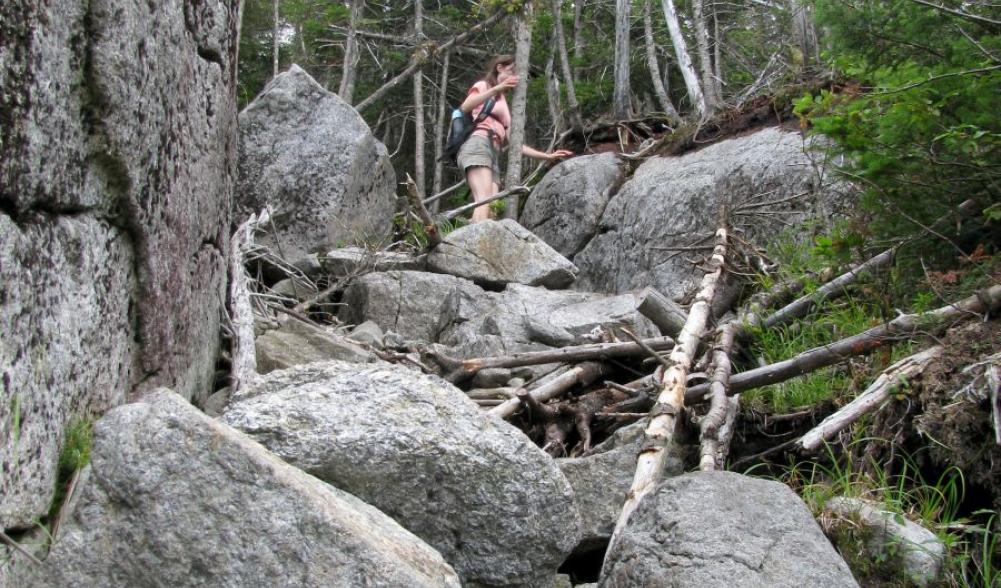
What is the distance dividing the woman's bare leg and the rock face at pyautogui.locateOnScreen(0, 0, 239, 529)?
6251mm

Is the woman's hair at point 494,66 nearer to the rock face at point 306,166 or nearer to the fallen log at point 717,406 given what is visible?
the rock face at point 306,166

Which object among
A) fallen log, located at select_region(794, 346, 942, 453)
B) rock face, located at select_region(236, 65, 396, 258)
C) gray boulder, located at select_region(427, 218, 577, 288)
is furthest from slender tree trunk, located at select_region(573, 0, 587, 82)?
fallen log, located at select_region(794, 346, 942, 453)

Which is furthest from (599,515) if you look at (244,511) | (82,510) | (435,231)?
(435,231)

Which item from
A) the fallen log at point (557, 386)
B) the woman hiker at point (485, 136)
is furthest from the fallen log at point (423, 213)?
the fallen log at point (557, 386)

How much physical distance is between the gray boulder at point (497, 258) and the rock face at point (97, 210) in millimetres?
4229

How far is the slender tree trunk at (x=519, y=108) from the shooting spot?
12398 millimetres

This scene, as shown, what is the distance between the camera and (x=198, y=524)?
265cm

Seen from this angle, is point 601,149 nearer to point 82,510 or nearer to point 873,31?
point 873,31

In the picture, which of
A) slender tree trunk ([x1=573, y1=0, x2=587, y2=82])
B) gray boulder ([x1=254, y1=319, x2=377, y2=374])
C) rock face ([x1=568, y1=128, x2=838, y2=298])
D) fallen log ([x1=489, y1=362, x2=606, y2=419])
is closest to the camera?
fallen log ([x1=489, y1=362, x2=606, y2=419])

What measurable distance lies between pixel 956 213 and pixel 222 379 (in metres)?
4.30

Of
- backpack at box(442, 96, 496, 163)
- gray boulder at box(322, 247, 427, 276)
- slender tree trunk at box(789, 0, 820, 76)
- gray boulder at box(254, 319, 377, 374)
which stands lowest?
gray boulder at box(322, 247, 427, 276)

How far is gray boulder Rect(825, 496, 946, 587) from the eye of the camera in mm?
3713

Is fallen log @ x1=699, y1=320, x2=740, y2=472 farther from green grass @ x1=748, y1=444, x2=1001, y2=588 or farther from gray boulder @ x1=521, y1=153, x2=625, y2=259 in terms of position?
gray boulder @ x1=521, y1=153, x2=625, y2=259

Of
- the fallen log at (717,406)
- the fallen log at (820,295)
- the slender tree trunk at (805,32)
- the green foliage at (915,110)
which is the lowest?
the fallen log at (717,406)
